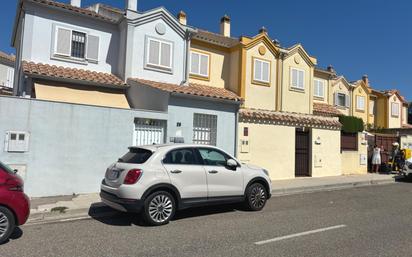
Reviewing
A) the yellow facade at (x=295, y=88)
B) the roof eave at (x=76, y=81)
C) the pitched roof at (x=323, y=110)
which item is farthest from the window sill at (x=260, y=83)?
the roof eave at (x=76, y=81)

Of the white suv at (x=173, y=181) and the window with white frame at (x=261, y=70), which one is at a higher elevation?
the window with white frame at (x=261, y=70)

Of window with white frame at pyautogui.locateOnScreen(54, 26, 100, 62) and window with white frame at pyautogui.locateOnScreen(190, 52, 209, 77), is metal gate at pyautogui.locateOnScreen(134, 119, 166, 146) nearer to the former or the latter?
window with white frame at pyautogui.locateOnScreen(54, 26, 100, 62)

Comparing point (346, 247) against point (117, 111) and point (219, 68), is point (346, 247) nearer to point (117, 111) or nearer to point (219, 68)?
point (117, 111)

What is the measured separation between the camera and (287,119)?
1638 centimetres

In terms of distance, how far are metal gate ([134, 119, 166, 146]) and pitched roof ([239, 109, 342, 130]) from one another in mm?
3782

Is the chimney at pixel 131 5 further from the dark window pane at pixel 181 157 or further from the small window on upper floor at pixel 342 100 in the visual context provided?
the small window on upper floor at pixel 342 100

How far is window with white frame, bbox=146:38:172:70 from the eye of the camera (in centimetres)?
1577

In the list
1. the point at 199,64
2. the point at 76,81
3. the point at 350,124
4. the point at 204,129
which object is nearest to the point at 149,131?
the point at 204,129

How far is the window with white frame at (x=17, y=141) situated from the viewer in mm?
9945

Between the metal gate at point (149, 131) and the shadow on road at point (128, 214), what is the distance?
3189 millimetres

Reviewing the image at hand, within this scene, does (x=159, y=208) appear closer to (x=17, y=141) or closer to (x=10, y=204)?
(x=10, y=204)

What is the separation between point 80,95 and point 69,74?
2.99 feet

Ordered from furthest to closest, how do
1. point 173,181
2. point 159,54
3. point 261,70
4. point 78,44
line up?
point 261,70 < point 159,54 < point 78,44 < point 173,181

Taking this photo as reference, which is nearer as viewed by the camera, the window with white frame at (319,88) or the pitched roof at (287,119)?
the pitched roof at (287,119)
